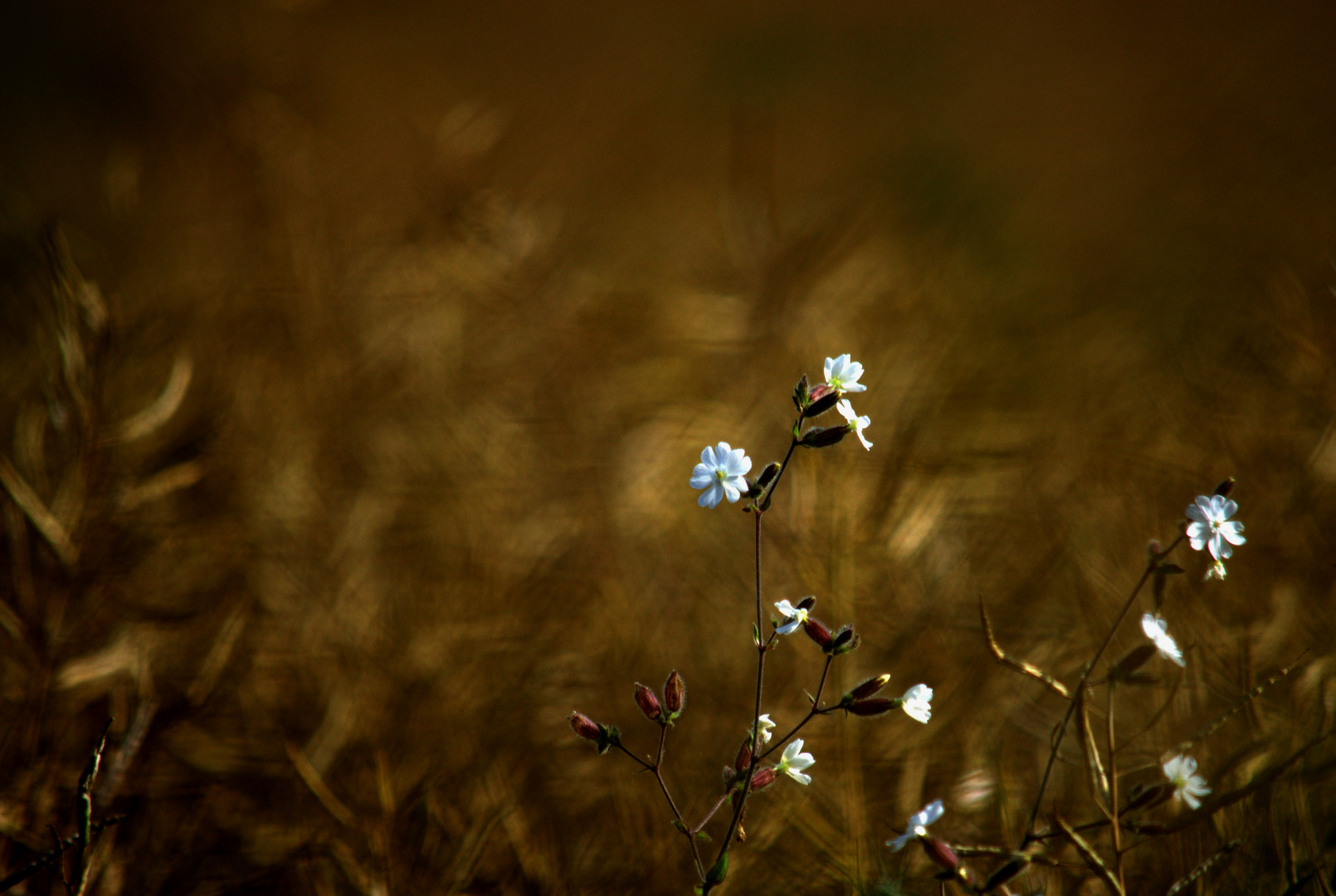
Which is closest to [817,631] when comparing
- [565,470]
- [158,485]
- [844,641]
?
[844,641]

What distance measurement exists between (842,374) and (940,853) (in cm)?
26

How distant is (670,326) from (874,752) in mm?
841

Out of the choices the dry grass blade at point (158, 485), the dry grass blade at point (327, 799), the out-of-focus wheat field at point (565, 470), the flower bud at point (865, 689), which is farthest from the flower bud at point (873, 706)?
the dry grass blade at point (158, 485)

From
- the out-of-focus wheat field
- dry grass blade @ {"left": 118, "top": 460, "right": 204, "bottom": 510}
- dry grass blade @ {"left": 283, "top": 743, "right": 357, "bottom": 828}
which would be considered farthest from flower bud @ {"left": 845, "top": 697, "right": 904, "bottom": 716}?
dry grass blade @ {"left": 118, "top": 460, "right": 204, "bottom": 510}

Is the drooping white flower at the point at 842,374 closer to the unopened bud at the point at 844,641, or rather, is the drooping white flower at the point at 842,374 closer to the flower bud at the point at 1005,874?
the unopened bud at the point at 844,641

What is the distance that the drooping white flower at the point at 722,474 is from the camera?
0.41 metres

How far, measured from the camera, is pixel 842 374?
46cm

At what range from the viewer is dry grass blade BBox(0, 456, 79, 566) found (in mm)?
603

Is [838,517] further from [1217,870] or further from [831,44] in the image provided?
[831,44]

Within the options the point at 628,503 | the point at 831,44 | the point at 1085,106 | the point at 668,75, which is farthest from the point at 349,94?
the point at 1085,106

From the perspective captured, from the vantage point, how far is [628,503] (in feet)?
3.59

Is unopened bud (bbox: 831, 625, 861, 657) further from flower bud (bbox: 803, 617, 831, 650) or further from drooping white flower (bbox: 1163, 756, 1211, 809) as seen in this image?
drooping white flower (bbox: 1163, 756, 1211, 809)

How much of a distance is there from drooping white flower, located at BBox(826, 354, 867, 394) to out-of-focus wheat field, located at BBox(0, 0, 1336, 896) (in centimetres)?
25

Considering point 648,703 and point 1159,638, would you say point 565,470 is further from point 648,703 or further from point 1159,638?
point 1159,638
